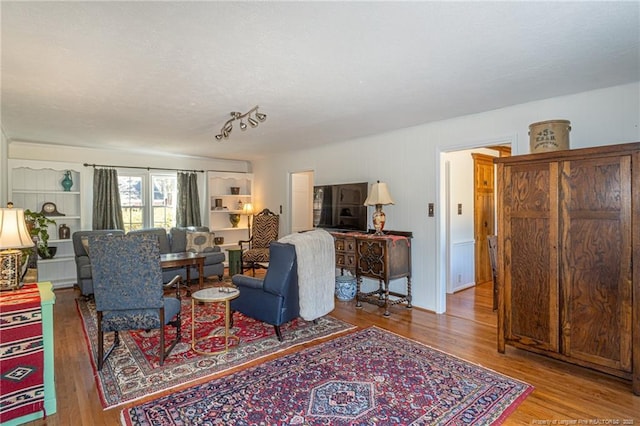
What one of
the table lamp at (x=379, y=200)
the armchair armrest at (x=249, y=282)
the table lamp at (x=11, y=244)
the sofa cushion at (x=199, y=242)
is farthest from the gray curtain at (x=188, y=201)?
the table lamp at (x=11, y=244)

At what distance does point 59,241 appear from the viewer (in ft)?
18.5

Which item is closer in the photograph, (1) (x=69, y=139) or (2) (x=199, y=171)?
(1) (x=69, y=139)

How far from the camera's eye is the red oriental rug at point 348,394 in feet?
7.16

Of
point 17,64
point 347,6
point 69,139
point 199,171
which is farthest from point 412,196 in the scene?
point 69,139

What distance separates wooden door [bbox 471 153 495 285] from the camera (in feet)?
19.0

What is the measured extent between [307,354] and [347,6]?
8.86 ft

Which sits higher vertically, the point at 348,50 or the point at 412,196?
the point at 348,50

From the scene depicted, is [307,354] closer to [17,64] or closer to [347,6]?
[347,6]

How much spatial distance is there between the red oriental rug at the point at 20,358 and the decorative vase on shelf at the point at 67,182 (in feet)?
14.3

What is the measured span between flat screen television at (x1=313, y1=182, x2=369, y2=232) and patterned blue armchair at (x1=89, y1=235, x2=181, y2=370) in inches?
120

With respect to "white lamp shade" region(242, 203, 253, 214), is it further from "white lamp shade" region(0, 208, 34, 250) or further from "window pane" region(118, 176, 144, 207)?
"white lamp shade" region(0, 208, 34, 250)

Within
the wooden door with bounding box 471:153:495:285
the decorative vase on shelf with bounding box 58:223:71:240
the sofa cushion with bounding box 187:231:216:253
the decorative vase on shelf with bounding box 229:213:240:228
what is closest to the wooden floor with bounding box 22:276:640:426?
the wooden door with bounding box 471:153:495:285

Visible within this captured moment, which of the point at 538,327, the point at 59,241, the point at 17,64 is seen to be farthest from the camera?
the point at 59,241

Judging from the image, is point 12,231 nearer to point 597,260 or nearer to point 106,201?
point 106,201
